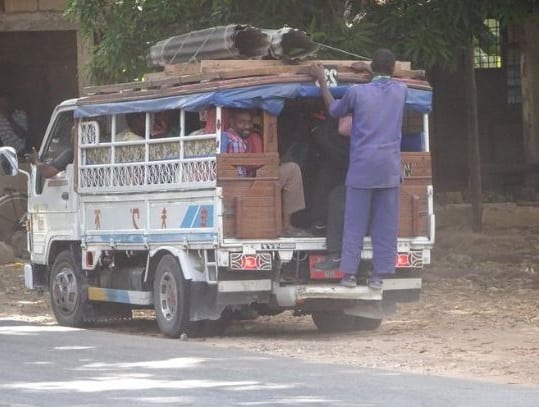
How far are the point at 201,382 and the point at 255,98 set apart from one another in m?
2.93

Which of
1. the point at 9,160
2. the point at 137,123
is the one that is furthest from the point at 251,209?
the point at 9,160

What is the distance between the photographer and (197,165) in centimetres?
1197

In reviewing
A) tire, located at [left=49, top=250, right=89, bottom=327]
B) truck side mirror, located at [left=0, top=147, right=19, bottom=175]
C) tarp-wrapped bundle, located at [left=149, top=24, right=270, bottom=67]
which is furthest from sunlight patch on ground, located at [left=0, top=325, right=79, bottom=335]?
tarp-wrapped bundle, located at [left=149, top=24, right=270, bottom=67]

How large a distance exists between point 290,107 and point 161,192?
1.46 m

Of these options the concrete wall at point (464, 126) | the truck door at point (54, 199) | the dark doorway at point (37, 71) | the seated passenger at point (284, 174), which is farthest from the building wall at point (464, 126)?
the seated passenger at point (284, 174)

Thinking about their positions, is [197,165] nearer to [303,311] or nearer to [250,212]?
[250,212]

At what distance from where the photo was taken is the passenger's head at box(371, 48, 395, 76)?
1189 centimetres

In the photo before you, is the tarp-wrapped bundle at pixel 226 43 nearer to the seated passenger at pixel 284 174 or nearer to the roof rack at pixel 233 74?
the roof rack at pixel 233 74

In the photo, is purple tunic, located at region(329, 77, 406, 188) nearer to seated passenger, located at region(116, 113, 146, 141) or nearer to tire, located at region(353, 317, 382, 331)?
tire, located at region(353, 317, 382, 331)

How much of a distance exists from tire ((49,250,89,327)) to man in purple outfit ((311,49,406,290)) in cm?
287

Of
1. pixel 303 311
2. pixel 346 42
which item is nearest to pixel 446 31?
pixel 346 42

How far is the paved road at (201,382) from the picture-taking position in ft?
29.3

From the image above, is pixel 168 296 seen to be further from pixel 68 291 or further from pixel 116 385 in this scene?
pixel 116 385

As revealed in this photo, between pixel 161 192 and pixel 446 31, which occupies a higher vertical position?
pixel 446 31
